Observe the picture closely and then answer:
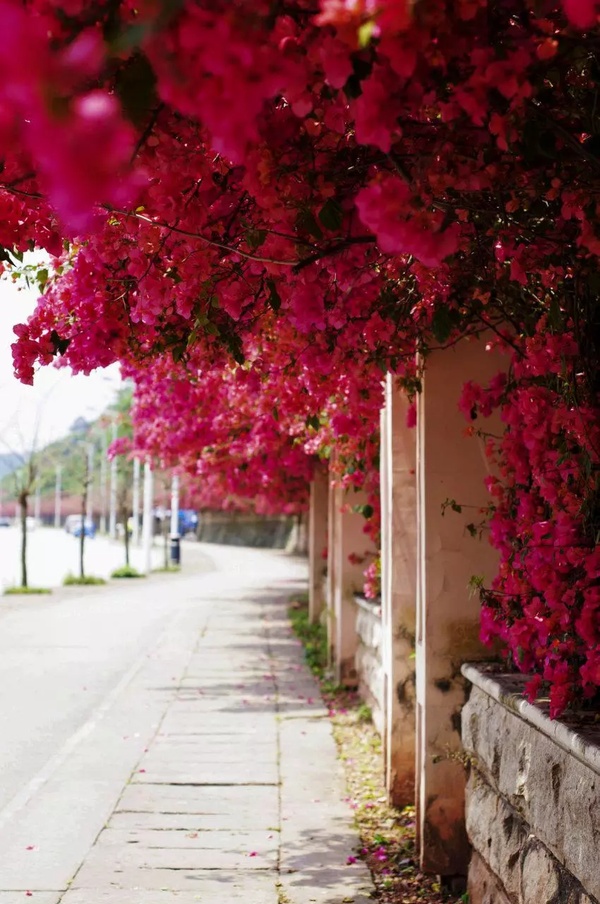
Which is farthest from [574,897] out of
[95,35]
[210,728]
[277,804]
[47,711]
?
[47,711]

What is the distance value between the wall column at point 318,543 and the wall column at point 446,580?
34.7 feet

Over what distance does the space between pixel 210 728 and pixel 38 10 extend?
26.0 ft

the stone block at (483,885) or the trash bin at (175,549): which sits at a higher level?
the trash bin at (175,549)

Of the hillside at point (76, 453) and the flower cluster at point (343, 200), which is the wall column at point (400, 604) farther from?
the hillside at point (76, 453)

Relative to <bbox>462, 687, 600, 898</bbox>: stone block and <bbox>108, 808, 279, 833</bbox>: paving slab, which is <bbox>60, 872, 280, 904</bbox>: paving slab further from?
<bbox>462, 687, 600, 898</bbox>: stone block

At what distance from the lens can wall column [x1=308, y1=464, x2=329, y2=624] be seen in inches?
652

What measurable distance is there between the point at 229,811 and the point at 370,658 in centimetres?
320

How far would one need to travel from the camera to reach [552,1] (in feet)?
7.27

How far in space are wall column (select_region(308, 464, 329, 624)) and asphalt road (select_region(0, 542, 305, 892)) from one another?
190 cm

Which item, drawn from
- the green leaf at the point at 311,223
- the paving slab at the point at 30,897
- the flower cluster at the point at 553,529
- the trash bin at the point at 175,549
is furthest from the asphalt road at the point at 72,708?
the trash bin at the point at 175,549

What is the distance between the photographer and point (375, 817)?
671cm

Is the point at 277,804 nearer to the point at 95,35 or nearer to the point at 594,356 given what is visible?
the point at 594,356

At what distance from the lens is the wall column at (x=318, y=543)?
54.3ft

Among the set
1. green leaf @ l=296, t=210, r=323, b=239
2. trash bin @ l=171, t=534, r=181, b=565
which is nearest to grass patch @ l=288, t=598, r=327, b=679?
green leaf @ l=296, t=210, r=323, b=239
